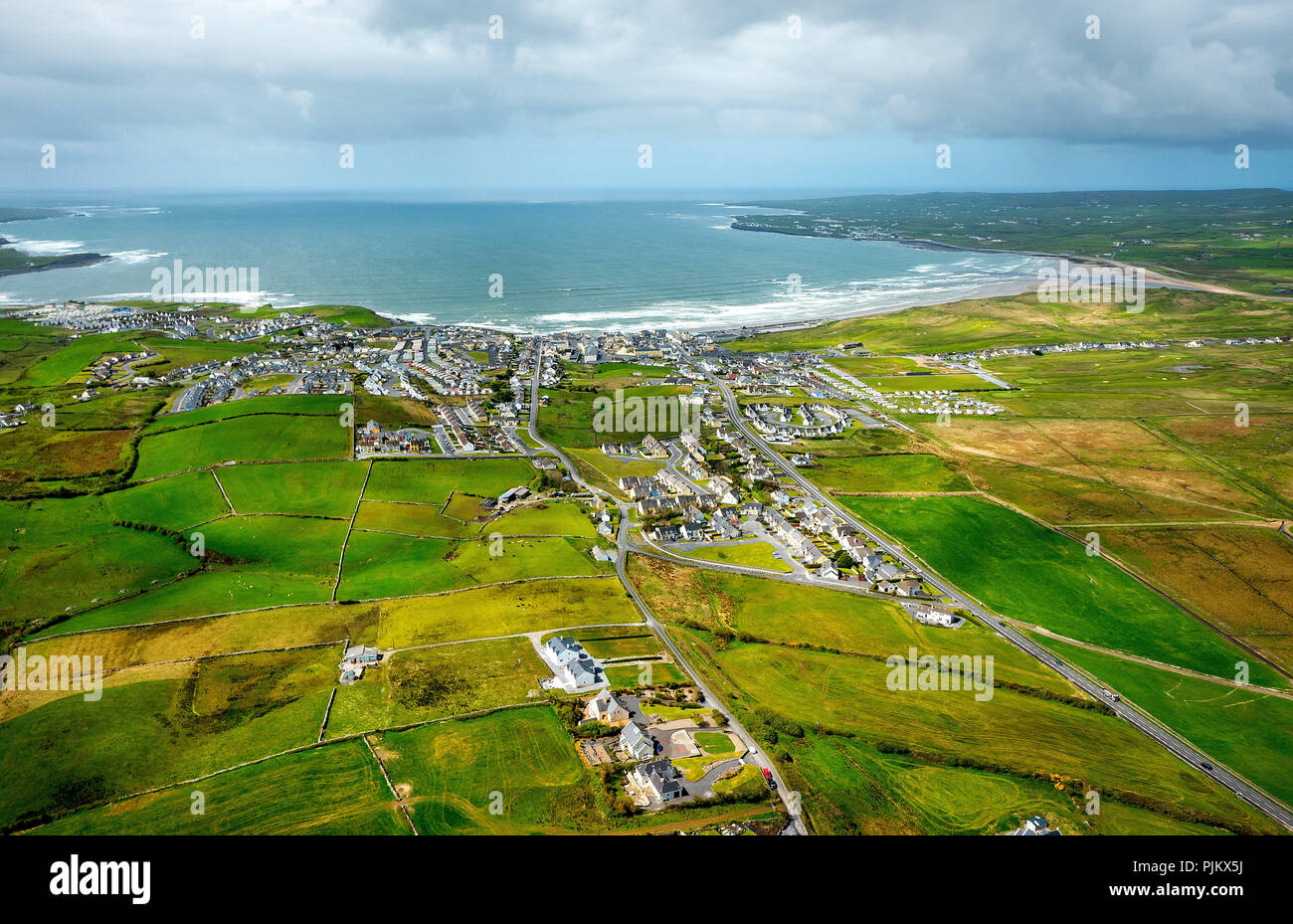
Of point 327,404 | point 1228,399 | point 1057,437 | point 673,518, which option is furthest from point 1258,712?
point 327,404

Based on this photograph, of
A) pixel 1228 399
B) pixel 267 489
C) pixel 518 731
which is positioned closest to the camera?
pixel 518 731

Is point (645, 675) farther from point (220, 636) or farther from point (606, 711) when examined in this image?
point (220, 636)

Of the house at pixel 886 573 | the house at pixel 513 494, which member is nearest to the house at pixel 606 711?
the house at pixel 886 573

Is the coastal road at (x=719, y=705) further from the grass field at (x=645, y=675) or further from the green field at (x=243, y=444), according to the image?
the green field at (x=243, y=444)

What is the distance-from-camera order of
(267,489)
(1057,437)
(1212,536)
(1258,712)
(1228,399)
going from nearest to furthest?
(1258,712) < (1212,536) < (267,489) < (1057,437) < (1228,399)

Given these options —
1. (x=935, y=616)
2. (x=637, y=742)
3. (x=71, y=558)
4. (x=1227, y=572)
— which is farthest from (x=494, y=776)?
(x=1227, y=572)

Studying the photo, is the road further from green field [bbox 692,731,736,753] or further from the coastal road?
green field [bbox 692,731,736,753]

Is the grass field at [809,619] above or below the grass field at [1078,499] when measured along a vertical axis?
below
